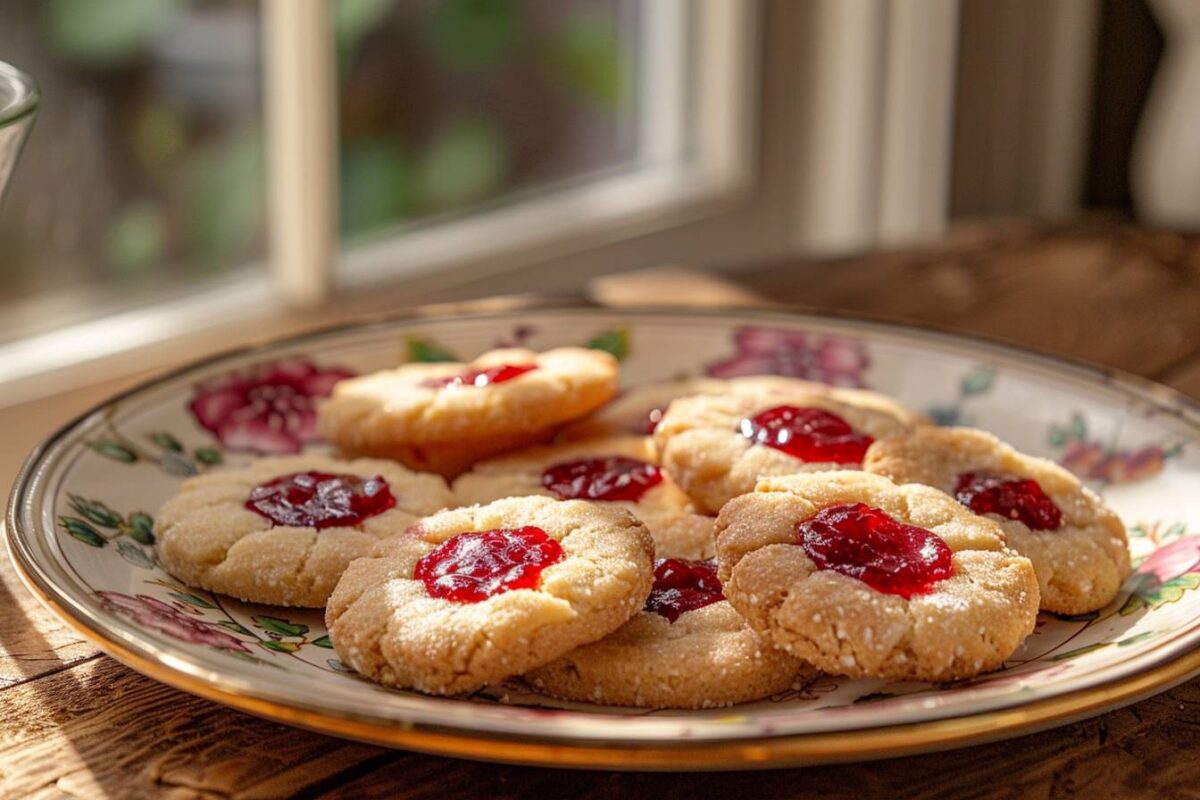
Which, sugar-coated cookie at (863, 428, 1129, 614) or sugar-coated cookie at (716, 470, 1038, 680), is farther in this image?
sugar-coated cookie at (863, 428, 1129, 614)

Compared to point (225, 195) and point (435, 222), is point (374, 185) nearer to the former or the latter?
point (435, 222)

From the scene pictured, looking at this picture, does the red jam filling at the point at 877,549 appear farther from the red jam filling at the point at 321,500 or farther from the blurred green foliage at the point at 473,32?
the blurred green foliage at the point at 473,32

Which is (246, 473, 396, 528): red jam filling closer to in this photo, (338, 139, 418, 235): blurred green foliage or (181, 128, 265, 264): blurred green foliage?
(181, 128, 265, 264): blurred green foliage

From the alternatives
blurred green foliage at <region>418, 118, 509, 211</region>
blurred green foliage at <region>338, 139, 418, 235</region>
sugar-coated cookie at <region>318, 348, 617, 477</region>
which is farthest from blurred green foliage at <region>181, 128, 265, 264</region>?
sugar-coated cookie at <region>318, 348, 617, 477</region>

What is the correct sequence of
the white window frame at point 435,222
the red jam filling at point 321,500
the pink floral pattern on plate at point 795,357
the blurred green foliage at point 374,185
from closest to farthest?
the red jam filling at point 321,500, the pink floral pattern on plate at point 795,357, the white window frame at point 435,222, the blurred green foliage at point 374,185

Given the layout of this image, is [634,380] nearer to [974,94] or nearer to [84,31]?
[84,31]

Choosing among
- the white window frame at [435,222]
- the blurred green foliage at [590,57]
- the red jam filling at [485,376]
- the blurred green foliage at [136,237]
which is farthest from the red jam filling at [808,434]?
the blurred green foliage at [590,57]
